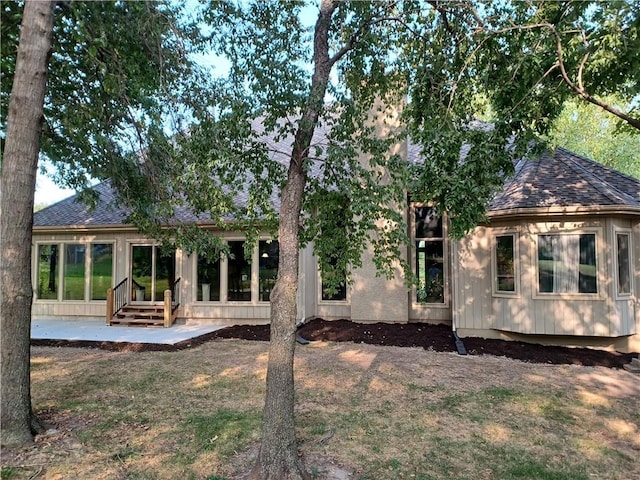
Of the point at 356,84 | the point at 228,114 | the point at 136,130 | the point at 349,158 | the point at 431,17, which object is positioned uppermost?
the point at 431,17

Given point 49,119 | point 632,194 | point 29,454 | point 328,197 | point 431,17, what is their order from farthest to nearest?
point 632,194, point 49,119, point 431,17, point 328,197, point 29,454

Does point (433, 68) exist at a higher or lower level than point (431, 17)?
lower

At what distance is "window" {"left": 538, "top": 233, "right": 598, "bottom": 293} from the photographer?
27.2ft

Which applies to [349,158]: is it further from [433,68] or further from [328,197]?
[433,68]

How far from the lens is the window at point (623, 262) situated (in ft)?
27.5

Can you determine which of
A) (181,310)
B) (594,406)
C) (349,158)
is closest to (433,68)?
(349,158)

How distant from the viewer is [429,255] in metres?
11.1

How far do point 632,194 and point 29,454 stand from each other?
1134 centimetres

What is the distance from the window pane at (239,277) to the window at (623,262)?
8.88 metres

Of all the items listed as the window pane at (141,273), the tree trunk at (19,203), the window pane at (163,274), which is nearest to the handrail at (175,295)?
the window pane at (163,274)

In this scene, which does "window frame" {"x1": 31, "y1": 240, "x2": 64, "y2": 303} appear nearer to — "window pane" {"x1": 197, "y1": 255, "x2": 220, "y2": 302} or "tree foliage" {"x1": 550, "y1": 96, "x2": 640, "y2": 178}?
"window pane" {"x1": 197, "y1": 255, "x2": 220, "y2": 302}

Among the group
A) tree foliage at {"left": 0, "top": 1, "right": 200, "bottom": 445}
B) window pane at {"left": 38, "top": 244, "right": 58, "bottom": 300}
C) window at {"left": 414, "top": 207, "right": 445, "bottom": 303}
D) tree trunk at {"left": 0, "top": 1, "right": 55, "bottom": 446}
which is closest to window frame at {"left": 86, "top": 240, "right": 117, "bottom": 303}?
window pane at {"left": 38, "top": 244, "right": 58, "bottom": 300}

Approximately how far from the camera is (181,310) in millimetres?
11930

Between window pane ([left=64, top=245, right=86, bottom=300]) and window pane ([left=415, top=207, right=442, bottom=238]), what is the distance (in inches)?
405
